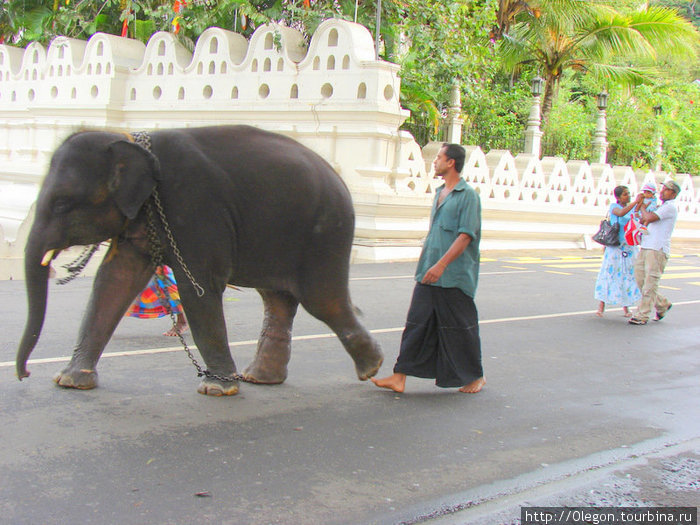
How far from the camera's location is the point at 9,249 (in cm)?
1014

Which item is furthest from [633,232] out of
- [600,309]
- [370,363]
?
[370,363]

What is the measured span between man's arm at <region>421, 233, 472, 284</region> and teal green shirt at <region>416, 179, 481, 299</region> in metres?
0.05

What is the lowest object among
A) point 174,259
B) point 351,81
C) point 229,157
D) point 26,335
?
point 26,335

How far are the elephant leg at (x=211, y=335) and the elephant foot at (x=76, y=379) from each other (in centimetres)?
69

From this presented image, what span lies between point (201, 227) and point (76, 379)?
127cm

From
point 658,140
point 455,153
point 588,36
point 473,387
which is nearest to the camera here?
point 455,153

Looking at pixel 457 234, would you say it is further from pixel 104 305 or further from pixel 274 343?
pixel 104 305

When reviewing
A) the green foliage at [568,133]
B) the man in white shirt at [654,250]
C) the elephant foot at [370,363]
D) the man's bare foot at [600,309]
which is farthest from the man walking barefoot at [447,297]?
the green foliage at [568,133]

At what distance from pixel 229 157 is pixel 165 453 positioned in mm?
1885

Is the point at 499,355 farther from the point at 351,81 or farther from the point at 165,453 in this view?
the point at 351,81

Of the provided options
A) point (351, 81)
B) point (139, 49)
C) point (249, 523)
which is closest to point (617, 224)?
point (351, 81)

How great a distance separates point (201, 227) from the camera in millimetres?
5012

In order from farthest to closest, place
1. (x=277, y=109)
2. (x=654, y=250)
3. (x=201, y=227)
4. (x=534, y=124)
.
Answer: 1. (x=534, y=124)
2. (x=277, y=109)
3. (x=654, y=250)
4. (x=201, y=227)

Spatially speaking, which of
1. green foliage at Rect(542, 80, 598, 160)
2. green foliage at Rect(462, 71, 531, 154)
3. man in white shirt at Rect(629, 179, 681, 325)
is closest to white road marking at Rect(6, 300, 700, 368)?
man in white shirt at Rect(629, 179, 681, 325)
